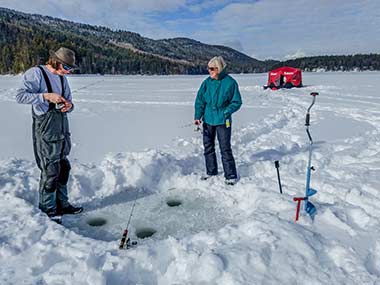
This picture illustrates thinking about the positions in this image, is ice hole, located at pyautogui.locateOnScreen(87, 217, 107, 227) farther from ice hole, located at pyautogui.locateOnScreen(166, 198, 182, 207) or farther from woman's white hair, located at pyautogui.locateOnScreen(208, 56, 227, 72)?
woman's white hair, located at pyautogui.locateOnScreen(208, 56, 227, 72)

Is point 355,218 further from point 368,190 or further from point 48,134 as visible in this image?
point 48,134

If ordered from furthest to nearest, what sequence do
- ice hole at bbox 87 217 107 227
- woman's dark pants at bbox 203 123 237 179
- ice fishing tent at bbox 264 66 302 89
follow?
ice fishing tent at bbox 264 66 302 89, woman's dark pants at bbox 203 123 237 179, ice hole at bbox 87 217 107 227

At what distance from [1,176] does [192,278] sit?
3119mm

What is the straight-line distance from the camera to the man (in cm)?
313

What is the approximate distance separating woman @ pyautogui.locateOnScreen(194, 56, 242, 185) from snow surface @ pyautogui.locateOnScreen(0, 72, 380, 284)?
285mm

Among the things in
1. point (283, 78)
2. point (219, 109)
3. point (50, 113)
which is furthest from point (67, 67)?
point (283, 78)

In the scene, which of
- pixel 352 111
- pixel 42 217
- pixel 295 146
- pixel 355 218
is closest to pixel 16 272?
pixel 42 217

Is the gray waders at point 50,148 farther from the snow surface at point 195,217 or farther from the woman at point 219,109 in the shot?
the woman at point 219,109

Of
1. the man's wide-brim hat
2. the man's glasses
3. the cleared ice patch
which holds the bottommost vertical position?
the cleared ice patch

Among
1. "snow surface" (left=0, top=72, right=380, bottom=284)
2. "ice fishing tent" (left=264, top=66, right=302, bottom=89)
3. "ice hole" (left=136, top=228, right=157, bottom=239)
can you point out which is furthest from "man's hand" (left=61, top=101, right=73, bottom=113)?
"ice fishing tent" (left=264, top=66, right=302, bottom=89)

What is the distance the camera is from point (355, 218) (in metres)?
3.39

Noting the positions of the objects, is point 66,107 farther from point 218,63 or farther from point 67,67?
point 218,63

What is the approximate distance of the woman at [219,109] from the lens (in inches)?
175

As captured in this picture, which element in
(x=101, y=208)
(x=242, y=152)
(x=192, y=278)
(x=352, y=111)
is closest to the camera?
(x=192, y=278)
